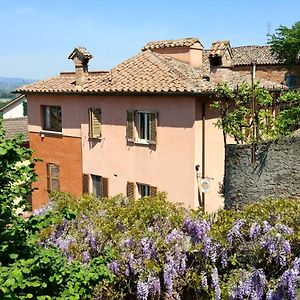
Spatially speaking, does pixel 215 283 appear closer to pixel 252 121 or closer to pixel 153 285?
pixel 153 285

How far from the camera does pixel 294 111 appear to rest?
15586 millimetres

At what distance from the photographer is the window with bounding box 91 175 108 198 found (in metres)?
17.5

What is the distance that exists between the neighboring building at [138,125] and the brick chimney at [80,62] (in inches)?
1.6

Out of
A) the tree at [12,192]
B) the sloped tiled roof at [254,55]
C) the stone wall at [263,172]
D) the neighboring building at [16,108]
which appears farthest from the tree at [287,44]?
the tree at [12,192]

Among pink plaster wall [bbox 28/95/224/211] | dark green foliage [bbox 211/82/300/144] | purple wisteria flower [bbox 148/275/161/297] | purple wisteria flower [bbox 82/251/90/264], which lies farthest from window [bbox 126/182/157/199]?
purple wisteria flower [bbox 148/275/161/297]

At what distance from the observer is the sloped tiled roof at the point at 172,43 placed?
58.8ft

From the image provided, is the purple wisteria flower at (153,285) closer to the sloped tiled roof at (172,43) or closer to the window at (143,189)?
the window at (143,189)

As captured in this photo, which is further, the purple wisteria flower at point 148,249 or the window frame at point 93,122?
the window frame at point 93,122

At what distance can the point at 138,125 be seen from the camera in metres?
16.2

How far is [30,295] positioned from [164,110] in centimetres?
1087

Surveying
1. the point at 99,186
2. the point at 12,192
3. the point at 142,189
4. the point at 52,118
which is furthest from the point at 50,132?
the point at 12,192

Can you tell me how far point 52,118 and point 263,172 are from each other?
442 inches

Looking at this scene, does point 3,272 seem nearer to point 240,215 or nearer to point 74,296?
point 74,296

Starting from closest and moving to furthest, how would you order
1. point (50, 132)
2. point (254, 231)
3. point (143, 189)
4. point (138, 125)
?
point (254, 231)
point (138, 125)
point (143, 189)
point (50, 132)
